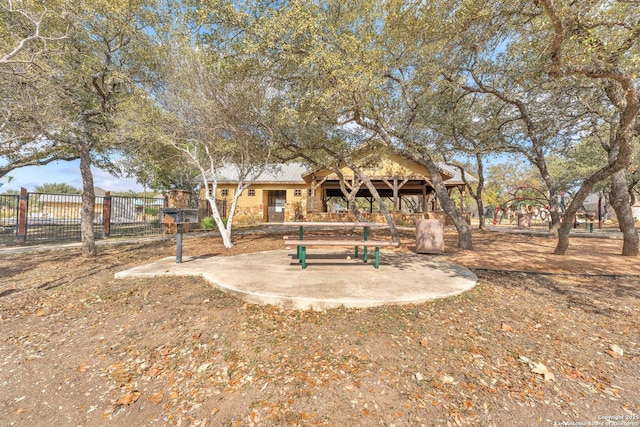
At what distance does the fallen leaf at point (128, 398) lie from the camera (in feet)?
7.82

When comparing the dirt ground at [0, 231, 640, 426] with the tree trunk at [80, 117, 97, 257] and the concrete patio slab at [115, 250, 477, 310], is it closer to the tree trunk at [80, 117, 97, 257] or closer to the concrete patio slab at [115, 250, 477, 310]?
the concrete patio slab at [115, 250, 477, 310]

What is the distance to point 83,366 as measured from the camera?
286cm

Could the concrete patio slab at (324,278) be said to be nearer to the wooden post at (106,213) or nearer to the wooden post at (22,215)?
the wooden post at (22,215)

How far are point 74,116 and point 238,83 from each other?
4.61m

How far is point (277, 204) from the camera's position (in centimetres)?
2327

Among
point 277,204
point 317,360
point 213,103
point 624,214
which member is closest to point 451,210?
point 624,214

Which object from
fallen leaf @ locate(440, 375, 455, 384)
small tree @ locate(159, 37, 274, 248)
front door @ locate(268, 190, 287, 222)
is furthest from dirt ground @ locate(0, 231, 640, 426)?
front door @ locate(268, 190, 287, 222)

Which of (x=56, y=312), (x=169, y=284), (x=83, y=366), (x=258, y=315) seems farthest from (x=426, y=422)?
(x=56, y=312)

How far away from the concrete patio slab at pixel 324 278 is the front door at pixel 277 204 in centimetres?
1614

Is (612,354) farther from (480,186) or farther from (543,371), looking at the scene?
(480,186)

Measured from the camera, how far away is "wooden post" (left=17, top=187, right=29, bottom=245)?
9742 millimetres

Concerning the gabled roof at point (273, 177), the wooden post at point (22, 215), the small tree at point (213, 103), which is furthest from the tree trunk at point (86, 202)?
the gabled roof at point (273, 177)

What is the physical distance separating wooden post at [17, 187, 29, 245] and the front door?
14606mm

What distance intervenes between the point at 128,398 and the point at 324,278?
299 cm
